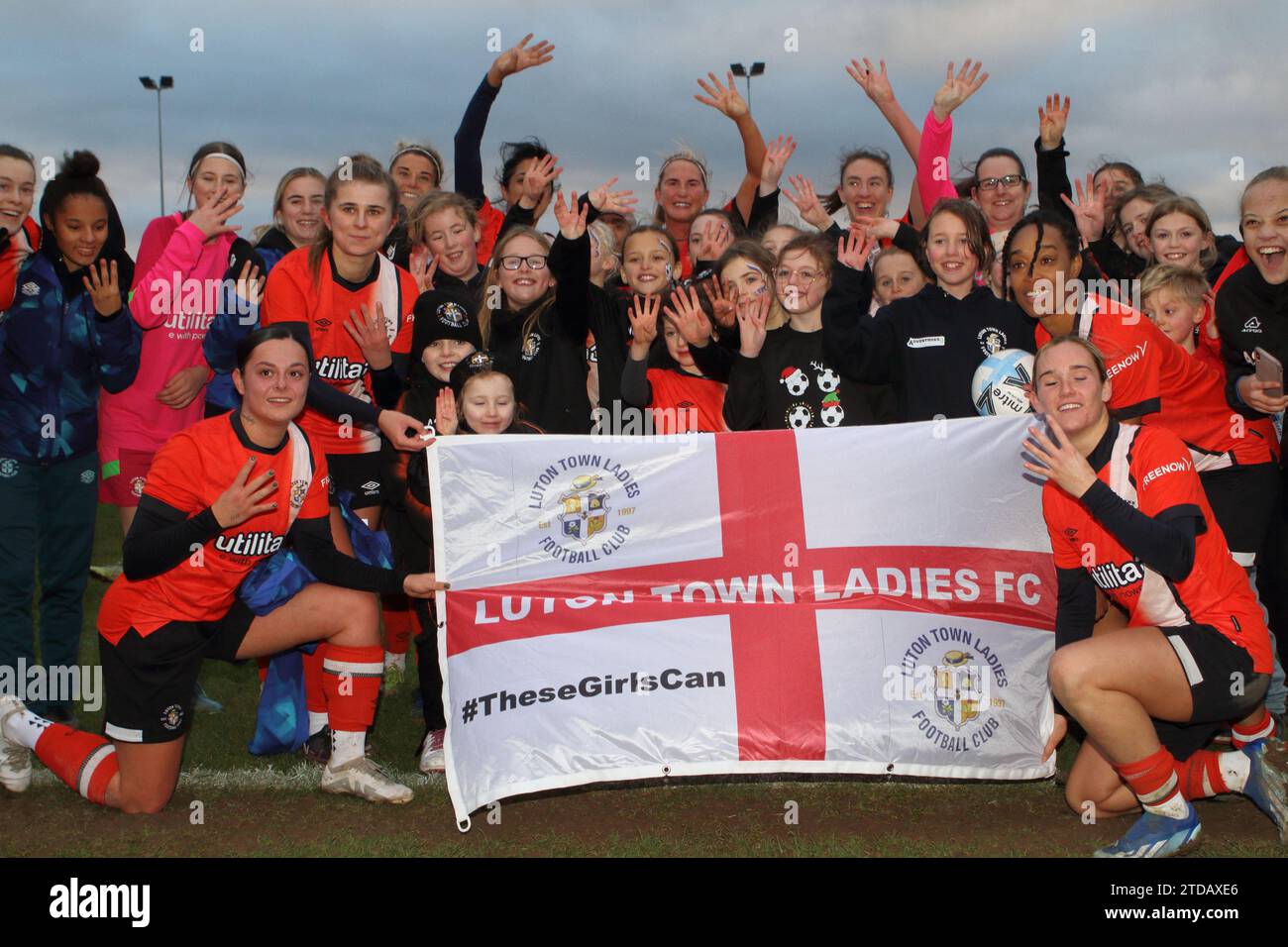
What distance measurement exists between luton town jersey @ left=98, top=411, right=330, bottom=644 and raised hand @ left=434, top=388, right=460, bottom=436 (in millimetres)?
703

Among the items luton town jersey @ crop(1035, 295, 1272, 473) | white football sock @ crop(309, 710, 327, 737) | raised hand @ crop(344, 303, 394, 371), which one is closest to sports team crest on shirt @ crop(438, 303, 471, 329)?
raised hand @ crop(344, 303, 394, 371)

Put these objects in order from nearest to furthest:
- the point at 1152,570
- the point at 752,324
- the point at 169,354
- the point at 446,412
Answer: the point at 1152,570
the point at 446,412
the point at 752,324
the point at 169,354

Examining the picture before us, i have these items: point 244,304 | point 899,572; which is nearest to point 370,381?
point 244,304

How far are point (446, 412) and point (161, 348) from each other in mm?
2184

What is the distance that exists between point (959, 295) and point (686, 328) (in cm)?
135

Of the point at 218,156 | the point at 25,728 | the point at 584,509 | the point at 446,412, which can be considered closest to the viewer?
the point at 584,509

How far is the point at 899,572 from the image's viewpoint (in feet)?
17.1

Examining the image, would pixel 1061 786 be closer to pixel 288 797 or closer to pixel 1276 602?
pixel 1276 602

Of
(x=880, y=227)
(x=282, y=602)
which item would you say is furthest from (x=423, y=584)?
(x=880, y=227)

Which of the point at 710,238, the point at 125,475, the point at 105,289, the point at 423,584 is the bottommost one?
the point at 423,584

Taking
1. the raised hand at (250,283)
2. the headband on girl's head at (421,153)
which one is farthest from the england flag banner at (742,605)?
the headband on girl's head at (421,153)

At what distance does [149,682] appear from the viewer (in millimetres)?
5172

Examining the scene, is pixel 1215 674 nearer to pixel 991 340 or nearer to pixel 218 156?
pixel 991 340

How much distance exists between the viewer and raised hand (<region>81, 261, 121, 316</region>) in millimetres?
6000
